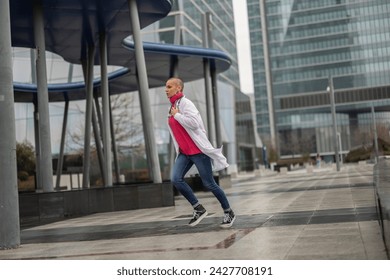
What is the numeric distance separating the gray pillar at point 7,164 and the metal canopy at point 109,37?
6371mm

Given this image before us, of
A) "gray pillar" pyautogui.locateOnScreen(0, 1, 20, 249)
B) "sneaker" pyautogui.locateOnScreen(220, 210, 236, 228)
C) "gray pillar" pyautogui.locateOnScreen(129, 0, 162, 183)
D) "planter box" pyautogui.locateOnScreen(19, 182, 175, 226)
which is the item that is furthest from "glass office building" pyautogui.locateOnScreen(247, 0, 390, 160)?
"gray pillar" pyautogui.locateOnScreen(129, 0, 162, 183)

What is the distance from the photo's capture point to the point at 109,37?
15.8 m

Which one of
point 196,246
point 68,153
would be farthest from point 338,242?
point 68,153

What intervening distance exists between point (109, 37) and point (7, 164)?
10115mm

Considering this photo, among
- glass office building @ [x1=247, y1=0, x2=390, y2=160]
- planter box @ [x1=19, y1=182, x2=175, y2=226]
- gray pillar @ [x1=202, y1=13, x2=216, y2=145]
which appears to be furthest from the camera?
gray pillar @ [x1=202, y1=13, x2=216, y2=145]

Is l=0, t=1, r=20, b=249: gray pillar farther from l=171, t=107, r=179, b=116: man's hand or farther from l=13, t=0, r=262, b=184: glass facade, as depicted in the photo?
l=13, t=0, r=262, b=184: glass facade

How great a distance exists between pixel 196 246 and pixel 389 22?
114 inches

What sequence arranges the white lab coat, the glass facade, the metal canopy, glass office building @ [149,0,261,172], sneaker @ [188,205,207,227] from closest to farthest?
the white lab coat < sneaker @ [188,205,207,227] < the metal canopy < the glass facade < glass office building @ [149,0,261,172]

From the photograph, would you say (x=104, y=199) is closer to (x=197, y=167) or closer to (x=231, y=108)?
(x=197, y=167)

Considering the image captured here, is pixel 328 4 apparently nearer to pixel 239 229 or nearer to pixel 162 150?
pixel 239 229

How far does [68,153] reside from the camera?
38281mm

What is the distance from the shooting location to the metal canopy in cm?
1297

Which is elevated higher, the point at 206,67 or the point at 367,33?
the point at 206,67

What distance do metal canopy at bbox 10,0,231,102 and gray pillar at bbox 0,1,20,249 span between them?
6371 millimetres
